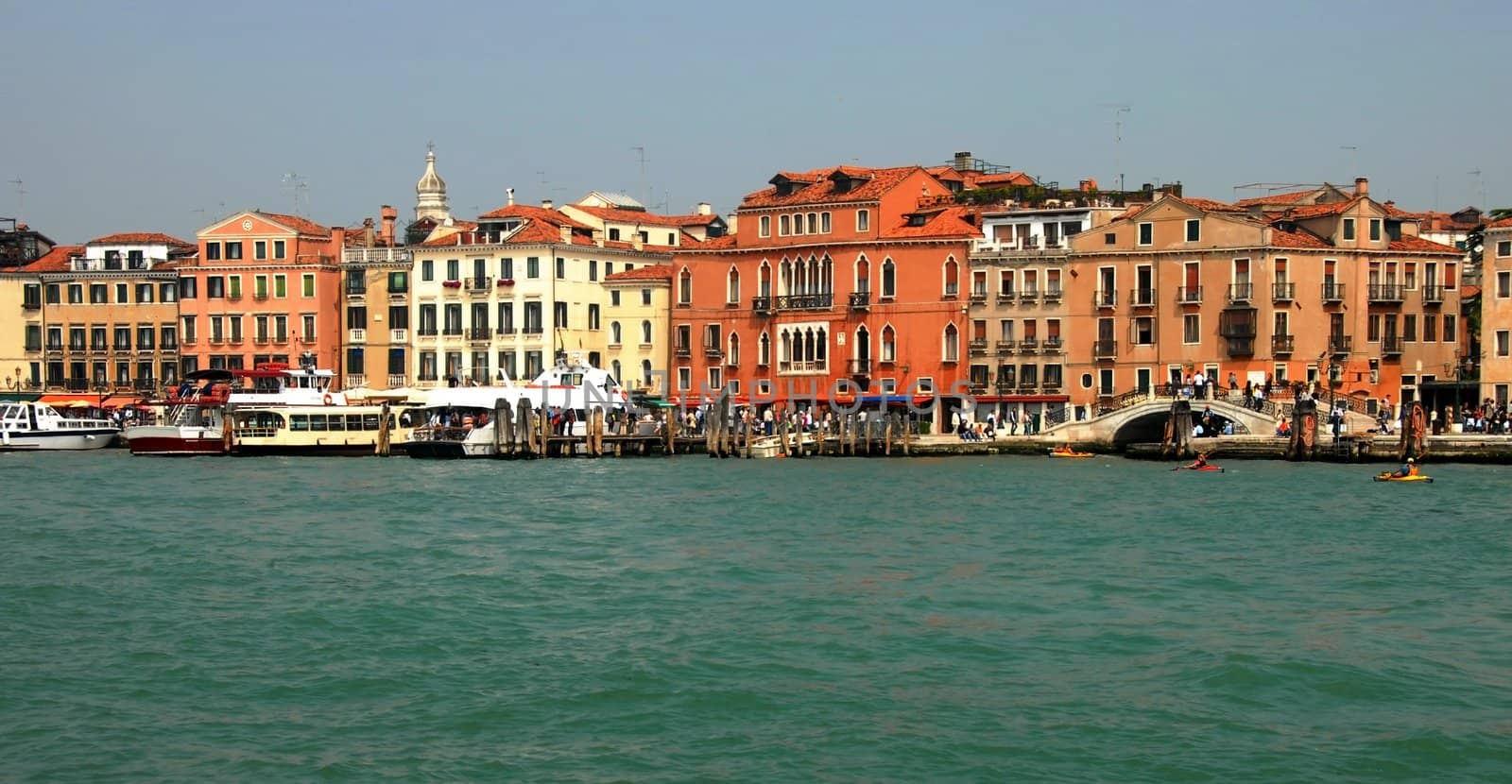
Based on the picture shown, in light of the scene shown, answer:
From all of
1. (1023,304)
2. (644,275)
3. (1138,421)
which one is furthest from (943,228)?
(644,275)

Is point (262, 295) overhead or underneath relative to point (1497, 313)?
overhead

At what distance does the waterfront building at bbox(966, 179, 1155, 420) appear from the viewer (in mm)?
53406

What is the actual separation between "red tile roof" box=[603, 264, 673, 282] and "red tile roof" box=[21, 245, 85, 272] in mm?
20570

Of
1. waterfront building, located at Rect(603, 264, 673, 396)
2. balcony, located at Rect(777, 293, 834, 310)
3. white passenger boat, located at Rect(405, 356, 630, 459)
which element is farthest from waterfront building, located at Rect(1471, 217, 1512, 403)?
waterfront building, located at Rect(603, 264, 673, 396)

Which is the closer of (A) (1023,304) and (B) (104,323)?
(A) (1023,304)

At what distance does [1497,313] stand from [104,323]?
46371mm

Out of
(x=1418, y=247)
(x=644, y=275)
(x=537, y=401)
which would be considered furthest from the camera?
(x=644, y=275)

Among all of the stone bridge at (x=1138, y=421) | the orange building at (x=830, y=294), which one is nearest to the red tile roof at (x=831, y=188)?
the orange building at (x=830, y=294)

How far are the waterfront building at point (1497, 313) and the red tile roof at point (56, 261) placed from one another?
47.6 metres

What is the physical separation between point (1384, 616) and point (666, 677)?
8866mm

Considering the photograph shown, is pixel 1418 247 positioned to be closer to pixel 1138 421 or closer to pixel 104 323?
pixel 1138 421

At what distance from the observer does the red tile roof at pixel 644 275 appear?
61244 mm

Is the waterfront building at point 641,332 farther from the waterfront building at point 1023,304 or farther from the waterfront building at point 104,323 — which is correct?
the waterfront building at point 104,323

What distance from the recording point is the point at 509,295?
6169cm
